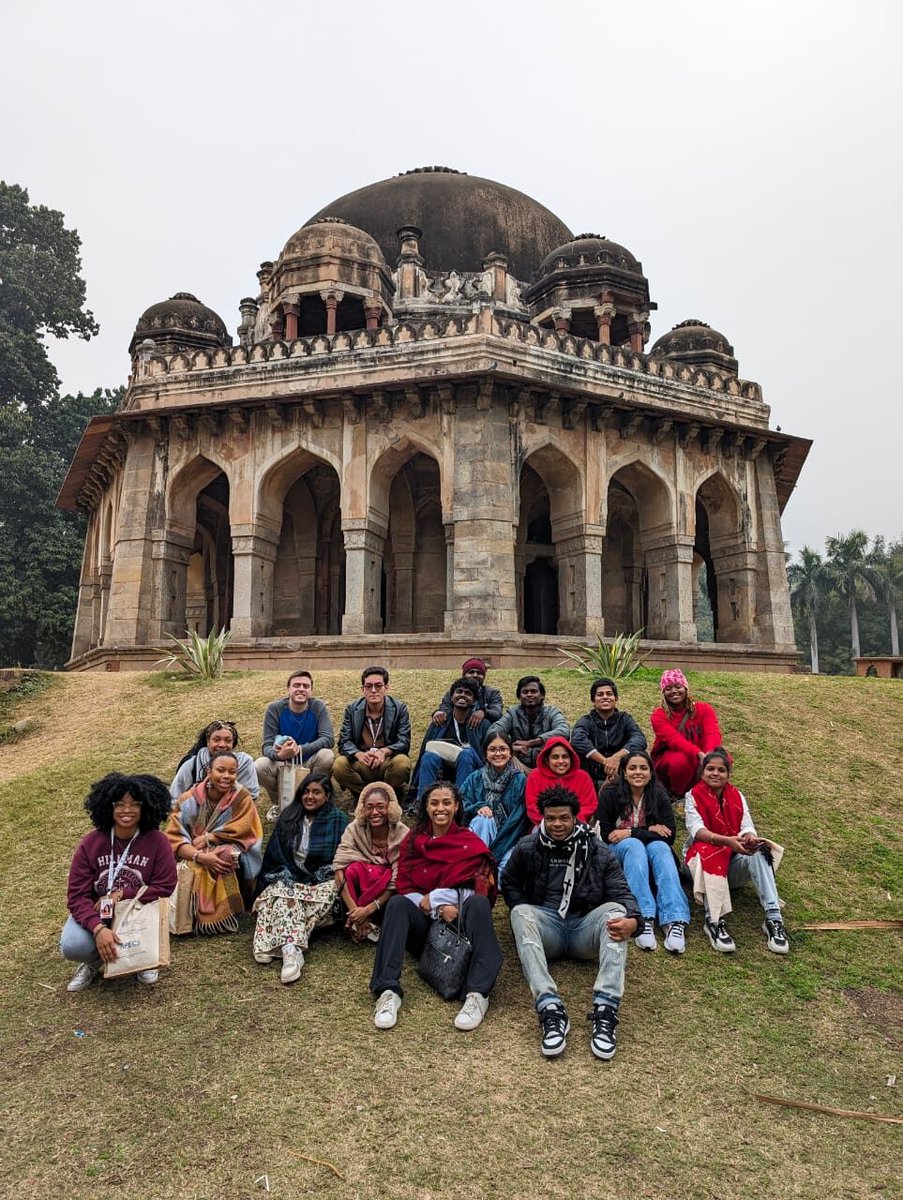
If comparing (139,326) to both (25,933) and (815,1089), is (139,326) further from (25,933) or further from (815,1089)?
(815,1089)

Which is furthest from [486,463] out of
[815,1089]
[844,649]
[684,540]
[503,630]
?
[844,649]

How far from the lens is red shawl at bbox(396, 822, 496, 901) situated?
471 centimetres

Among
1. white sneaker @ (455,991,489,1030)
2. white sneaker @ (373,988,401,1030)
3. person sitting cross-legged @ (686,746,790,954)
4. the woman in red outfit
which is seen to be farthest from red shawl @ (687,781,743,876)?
white sneaker @ (373,988,401,1030)

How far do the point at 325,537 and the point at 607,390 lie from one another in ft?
22.7

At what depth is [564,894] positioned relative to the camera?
4602 mm

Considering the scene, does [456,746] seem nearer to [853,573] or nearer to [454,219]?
[454,219]

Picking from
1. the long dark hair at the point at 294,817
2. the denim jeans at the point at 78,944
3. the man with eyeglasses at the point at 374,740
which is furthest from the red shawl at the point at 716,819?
the denim jeans at the point at 78,944

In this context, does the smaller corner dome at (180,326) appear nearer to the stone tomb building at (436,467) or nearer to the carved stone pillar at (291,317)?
the stone tomb building at (436,467)

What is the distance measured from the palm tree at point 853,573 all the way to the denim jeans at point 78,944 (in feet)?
171

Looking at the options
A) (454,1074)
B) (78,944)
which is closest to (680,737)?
(454,1074)

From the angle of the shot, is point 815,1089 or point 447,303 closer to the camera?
point 815,1089

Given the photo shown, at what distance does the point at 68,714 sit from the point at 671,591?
10.9 m

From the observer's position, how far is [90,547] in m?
22.2

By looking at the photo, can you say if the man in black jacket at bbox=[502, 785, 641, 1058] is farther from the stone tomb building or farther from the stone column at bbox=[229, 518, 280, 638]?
the stone column at bbox=[229, 518, 280, 638]
